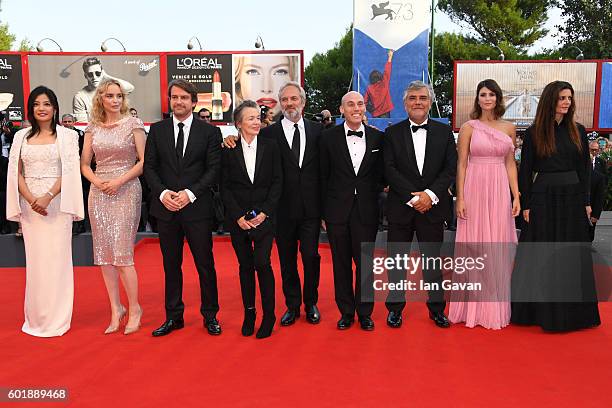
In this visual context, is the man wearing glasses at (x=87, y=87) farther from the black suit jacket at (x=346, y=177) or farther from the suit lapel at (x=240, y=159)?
the black suit jacket at (x=346, y=177)

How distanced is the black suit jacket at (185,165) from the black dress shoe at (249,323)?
78 cm

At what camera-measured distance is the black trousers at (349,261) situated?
411 centimetres

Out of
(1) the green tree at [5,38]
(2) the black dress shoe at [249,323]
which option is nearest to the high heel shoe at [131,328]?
(2) the black dress shoe at [249,323]

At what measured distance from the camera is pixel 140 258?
6922mm

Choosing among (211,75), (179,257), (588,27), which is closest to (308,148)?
(179,257)

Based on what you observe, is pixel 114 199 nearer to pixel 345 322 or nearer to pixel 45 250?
pixel 45 250

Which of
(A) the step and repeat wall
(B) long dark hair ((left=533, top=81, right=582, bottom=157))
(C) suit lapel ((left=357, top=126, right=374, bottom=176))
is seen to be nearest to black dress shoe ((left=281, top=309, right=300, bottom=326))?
(C) suit lapel ((left=357, top=126, right=374, bottom=176))

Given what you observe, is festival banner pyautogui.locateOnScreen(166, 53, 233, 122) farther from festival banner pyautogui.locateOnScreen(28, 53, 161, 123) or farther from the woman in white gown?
the woman in white gown

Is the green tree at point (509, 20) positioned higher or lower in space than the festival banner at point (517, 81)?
higher

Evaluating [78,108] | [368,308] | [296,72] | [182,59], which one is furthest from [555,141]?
[78,108]

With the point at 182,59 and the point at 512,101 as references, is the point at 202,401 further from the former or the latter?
the point at 512,101

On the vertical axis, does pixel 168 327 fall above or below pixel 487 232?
below

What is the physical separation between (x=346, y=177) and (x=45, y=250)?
7.61ft

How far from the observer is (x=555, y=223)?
4188 millimetres
